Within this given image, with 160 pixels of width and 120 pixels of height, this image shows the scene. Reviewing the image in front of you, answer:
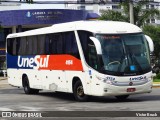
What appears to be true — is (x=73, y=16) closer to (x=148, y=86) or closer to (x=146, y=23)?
(x=146, y=23)

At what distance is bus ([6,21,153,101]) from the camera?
18656 millimetres

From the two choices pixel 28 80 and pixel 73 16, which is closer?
pixel 28 80

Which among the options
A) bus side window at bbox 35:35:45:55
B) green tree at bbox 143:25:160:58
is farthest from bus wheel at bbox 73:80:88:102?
green tree at bbox 143:25:160:58

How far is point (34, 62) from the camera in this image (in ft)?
78.2

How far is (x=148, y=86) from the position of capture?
63.2ft

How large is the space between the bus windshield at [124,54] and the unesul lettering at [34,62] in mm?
4372

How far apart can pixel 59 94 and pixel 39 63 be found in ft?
7.95

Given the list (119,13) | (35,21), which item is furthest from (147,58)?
(35,21)

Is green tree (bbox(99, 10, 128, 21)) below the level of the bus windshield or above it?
below

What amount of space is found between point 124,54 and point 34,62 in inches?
246

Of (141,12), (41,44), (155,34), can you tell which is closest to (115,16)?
(141,12)

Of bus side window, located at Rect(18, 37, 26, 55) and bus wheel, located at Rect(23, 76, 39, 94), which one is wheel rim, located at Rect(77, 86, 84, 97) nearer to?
bus wheel, located at Rect(23, 76, 39, 94)

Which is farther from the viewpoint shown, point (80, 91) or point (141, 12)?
point (141, 12)

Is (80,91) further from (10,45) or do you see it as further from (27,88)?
(10,45)
